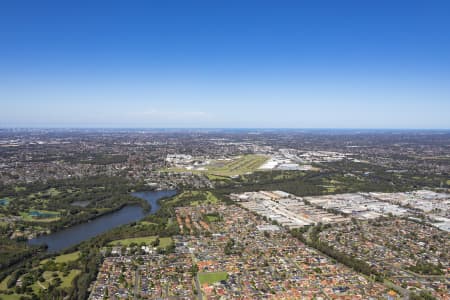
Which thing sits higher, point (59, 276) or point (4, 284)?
point (59, 276)

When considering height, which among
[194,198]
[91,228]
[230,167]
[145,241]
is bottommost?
[91,228]

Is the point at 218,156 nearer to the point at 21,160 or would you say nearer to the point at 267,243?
the point at 21,160

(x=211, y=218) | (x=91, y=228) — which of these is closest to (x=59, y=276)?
(x=91, y=228)

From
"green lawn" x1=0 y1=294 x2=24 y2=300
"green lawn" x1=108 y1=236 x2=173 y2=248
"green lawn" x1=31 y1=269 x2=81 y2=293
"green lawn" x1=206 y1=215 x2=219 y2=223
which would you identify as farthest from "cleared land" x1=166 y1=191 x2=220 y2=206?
"green lawn" x1=0 y1=294 x2=24 y2=300

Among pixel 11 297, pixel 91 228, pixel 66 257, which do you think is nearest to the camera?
pixel 11 297

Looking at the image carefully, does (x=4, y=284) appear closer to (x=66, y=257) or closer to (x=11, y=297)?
(x=11, y=297)

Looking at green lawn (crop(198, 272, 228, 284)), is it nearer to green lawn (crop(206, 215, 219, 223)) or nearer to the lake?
green lawn (crop(206, 215, 219, 223))
